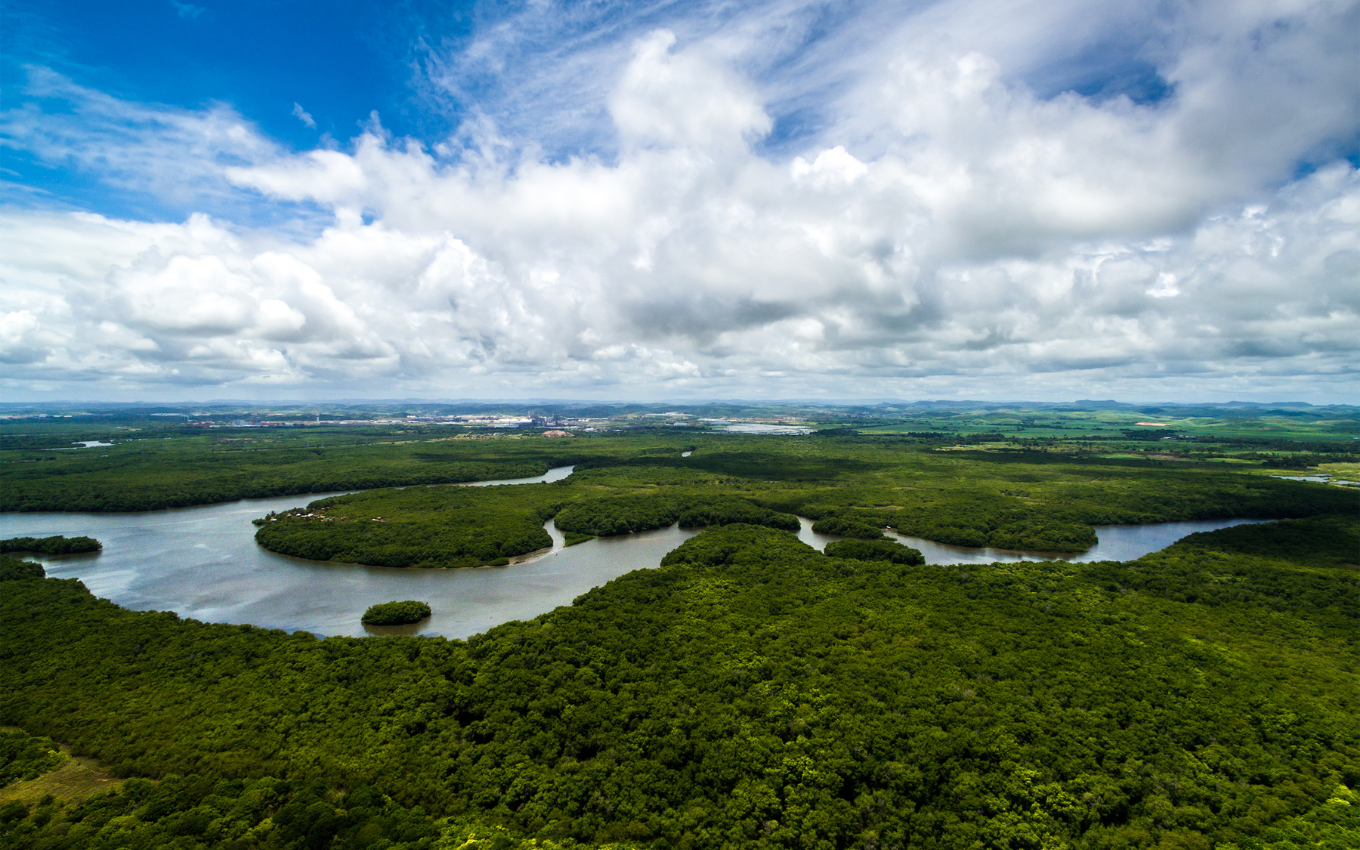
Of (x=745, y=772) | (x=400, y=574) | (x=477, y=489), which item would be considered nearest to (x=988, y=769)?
(x=745, y=772)

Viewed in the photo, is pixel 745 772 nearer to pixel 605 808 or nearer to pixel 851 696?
pixel 605 808

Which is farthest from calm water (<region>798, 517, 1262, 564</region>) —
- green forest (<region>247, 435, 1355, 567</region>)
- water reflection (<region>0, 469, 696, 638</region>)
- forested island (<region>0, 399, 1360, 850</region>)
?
water reflection (<region>0, 469, 696, 638</region>)

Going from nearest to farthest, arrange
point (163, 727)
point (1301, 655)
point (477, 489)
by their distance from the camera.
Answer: point (163, 727) → point (1301, 655) → point (477, 489)

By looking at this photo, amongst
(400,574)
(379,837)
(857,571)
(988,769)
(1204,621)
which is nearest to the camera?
(379,837)

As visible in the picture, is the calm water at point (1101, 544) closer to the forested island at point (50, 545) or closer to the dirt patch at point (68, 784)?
the dirt patch at point (68, 784)

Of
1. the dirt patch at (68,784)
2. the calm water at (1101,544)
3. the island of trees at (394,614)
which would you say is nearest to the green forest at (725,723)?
the dirt patch at (68,784)

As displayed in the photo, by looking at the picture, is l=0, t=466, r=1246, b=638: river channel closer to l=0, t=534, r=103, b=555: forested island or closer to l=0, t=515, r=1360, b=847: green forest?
l=0, t=534, r=103, b=555: forested island
